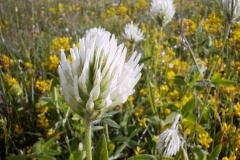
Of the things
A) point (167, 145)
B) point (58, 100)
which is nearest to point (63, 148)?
point (58, 100)

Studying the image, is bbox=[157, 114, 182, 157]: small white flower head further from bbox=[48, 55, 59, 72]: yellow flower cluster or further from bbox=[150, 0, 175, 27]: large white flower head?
bbox=[48, 55, 59, 72]: yellow flower cluster

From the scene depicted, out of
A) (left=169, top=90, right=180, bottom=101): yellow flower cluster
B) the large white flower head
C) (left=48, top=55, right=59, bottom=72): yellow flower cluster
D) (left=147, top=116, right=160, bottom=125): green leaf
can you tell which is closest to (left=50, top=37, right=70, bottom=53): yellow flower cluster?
(left=48, top=55, right=59, bottom=72): yellow flower cluster

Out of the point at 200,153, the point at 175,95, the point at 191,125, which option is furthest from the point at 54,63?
the point at 200,153

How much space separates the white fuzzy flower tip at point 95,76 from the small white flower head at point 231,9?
90cm

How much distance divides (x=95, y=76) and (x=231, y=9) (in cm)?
99

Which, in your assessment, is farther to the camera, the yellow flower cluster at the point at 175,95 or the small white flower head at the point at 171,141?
the yellow flower cluster at the point at 175,95

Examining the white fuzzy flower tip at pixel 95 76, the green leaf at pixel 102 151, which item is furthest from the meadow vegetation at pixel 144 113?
the white fuzzy flower tip at pixel 95 76

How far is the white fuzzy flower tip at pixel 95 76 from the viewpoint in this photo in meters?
0.80

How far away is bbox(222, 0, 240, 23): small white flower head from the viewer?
59.4 inches

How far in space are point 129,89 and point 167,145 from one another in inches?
13.6

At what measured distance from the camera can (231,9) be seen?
1.52 metres

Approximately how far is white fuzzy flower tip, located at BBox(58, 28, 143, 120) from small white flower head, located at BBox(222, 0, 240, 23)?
0.90m

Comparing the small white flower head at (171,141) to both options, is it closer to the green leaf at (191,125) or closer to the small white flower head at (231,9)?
the green leaf at (191,125)

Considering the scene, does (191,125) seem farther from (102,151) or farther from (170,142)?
→ (102,151)
